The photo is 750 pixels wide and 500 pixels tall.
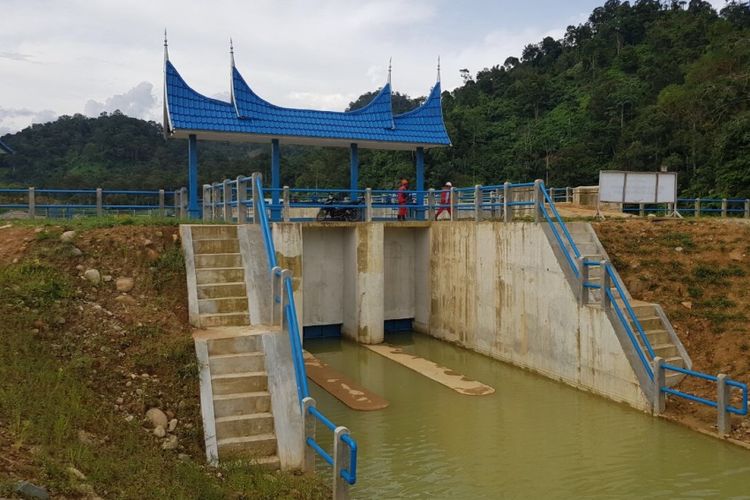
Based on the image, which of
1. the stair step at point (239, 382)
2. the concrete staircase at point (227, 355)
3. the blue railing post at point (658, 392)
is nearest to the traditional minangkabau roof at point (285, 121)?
the concrete staircase at point (227, 355)

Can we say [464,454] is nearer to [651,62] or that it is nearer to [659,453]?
[659,453]

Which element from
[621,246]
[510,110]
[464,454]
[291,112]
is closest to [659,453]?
[464,454]

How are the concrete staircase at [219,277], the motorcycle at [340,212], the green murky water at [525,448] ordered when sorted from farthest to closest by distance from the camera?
the motorcycle at [340,212], the concrete staircase at [219,277], the green murky water at [525,448]

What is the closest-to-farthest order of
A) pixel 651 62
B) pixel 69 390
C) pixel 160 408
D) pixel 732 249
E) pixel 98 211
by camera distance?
pixel 69 390 < pixel 160 408 < pixel 732 249 < pixel 98 211 < pixel 651 62

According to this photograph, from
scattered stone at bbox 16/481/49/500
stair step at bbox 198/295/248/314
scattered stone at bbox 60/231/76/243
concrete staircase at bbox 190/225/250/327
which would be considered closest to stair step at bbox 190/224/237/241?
concrete staircase at bbox 190/225/250/327

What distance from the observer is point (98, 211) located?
1582cm

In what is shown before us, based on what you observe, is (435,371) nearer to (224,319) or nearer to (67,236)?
(224,319)

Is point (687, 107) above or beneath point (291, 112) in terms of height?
above

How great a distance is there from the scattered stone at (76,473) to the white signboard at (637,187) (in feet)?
45.4

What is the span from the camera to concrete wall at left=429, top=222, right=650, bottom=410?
1082 cm

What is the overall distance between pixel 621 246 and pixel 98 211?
43.3 ft

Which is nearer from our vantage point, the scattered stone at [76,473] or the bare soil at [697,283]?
the scattered stone at [76,473]

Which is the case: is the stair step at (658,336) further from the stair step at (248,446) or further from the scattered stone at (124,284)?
the scattered stone at (124,284)

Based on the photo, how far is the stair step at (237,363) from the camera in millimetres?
7484
